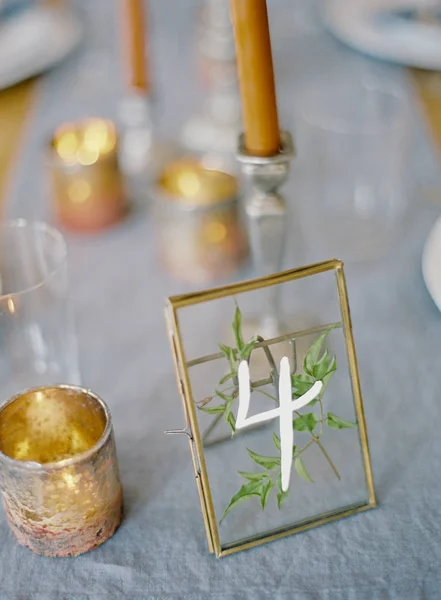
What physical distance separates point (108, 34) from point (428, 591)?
101cm

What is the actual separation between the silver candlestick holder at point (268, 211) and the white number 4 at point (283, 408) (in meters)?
0.13

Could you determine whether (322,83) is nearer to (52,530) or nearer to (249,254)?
(249,254)

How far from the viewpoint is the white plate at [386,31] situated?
3.14 ft

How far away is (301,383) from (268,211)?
0.14 meters

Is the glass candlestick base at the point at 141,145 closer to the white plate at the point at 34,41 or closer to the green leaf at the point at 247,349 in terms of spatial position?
the white plate at the point at 34,41

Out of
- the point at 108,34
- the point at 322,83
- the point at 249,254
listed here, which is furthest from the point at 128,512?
the point at 108,34

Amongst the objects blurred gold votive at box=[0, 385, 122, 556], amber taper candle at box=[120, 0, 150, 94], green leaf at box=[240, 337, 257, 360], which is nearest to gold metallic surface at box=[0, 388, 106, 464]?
blurred gold votive at box=[0, 385, 122, 556]

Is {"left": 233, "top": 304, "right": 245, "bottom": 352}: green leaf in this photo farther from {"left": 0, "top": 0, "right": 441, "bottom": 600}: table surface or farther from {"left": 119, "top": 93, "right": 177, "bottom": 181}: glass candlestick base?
{"left": 119, "top": 93, "right": 177, "bottom": 181}: glass candlestick base

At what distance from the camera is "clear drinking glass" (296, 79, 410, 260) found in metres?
0.70

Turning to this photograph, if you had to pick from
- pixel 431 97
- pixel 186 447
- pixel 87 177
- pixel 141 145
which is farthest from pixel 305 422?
pixel 431 97

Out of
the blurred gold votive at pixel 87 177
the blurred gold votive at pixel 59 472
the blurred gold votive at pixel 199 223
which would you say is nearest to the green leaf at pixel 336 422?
the blurred gold votive at pixel 59 472

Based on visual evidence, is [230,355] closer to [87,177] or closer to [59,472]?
[59,472]

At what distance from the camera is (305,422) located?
16.6 inches

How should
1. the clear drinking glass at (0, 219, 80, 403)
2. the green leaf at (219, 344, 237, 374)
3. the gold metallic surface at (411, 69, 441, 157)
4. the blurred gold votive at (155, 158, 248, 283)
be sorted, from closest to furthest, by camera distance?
the green leaf at (219, 344, 237, 374) < the clear drinking glass at (0, 219, 80, 403) < the blurred gold votive at (155, 158, 248, 283) < the gold metallic surface at (411, 69, 441, 157)
